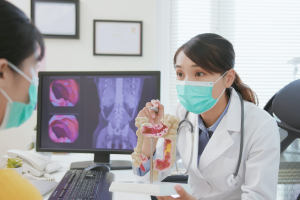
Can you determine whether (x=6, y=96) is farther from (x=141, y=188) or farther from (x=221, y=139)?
(x=221, y=139)

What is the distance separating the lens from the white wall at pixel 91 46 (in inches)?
72.8

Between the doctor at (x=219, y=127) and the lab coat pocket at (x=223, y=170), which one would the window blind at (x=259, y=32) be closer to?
the doctor at (x=219, y=127)

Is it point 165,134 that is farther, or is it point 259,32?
point 259,32

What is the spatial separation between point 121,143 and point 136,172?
230 mm

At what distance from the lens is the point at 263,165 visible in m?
0.88

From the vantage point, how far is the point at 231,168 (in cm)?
97

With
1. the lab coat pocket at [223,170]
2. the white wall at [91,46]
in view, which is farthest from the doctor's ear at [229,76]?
the white wall at [91,46]

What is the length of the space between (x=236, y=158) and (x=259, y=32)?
5.20 feet

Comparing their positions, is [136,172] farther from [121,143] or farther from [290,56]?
[290,56]

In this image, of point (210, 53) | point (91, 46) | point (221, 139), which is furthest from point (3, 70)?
point (91, 46)

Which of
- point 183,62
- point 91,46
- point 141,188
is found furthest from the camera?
point 91,46

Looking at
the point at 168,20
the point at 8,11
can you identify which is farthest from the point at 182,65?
the point at 168,20

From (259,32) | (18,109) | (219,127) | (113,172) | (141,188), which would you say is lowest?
(113,172)

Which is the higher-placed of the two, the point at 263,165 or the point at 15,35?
the point at 15,35
